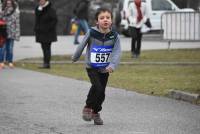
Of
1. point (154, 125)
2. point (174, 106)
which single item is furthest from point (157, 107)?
point (154, 125)

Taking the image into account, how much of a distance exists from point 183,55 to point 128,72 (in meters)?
4.98

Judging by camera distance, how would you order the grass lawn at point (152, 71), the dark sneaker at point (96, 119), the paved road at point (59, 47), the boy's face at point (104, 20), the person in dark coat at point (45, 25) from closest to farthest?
the boy's face at point (104, 20), the dark sneaker at point (96, 119), the grass lawn at point (152, 71), the person in dark coat at point (45, 25), the paved road at point (59, 47)

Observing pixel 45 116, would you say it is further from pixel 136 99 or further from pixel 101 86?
pixel 136 99

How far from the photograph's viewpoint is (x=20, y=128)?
977 centimetres

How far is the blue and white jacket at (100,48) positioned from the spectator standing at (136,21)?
11.3 m

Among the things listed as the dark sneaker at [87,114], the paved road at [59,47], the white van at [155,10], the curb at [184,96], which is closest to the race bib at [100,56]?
the dark sneaker at [87,114]

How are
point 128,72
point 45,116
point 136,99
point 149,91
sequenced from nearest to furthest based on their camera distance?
point 45,116
point 136,99
point 149,91
point 128,72

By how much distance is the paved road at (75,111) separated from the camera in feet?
32.1

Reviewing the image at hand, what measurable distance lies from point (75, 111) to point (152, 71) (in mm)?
6462

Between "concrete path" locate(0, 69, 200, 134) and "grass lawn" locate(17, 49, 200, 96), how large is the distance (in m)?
0.76

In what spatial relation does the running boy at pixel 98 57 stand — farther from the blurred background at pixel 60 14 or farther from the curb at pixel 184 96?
the blurred background at pixel 60 14

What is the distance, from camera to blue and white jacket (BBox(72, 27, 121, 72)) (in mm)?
10250

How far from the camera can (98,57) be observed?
1024cm

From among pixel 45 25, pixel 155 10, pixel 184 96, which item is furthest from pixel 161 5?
pixel 184 96
